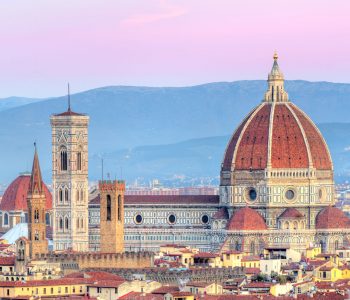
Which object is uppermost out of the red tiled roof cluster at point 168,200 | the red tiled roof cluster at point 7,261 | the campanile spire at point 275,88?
the campanile spire at point 275,88

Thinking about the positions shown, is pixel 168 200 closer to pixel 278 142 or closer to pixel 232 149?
pixel 232 149

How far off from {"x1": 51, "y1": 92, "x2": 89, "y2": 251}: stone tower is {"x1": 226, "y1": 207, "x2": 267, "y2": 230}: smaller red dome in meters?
10.9

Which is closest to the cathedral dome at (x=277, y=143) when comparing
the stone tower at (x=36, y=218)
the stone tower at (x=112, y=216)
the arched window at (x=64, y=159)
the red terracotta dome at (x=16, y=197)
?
the arched window at (x=64, y=159)

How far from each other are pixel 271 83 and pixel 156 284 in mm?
63150

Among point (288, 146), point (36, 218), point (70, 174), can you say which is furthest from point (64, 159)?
point (36, 218)

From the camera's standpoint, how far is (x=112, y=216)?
5453 inches

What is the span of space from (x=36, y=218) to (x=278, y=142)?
34.2 metres

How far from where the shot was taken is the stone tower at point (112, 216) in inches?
5423

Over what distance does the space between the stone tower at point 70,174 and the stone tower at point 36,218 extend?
83.9 ft

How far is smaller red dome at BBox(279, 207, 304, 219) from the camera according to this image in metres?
158

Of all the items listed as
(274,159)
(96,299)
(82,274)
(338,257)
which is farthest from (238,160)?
(96,299)

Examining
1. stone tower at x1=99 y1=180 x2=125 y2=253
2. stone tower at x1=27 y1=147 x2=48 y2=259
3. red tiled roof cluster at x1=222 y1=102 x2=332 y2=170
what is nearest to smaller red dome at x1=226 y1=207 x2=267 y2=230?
red tiled roof cluster at x1=222 y1=102 x2=332 y2=170

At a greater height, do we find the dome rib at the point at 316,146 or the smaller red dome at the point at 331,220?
the dome rib at the point at 316,146

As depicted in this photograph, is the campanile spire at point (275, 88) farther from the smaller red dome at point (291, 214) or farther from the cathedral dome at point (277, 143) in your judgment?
the smaller red dome at point (291, 214)
